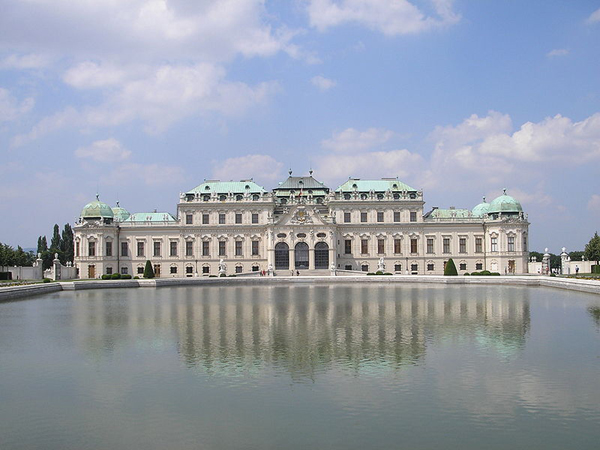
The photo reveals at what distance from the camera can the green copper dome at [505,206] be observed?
3270 inches

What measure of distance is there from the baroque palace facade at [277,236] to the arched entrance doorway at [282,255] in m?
0.13

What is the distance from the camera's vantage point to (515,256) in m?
81.1

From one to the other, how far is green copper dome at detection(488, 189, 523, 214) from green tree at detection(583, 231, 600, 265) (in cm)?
1041

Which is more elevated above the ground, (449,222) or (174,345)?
(449,222)

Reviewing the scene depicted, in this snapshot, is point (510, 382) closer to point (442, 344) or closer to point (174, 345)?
point (442, 344)

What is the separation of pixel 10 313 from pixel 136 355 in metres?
18.5

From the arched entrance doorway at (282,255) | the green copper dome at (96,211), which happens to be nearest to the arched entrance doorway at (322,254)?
the arched entrance doorway at (282,255)

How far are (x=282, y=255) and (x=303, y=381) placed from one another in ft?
210

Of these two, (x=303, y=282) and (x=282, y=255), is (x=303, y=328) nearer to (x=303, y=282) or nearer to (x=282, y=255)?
(x=303, y=282)

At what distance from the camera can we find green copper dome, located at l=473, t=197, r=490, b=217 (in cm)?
8969

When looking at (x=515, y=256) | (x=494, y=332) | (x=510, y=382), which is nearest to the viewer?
(x=510, y=382)

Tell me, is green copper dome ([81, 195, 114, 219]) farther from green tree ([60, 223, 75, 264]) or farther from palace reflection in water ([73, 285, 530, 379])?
palace reflection in water ([73, 285, 530, 379])

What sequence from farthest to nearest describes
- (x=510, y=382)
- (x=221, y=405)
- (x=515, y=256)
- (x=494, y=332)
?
(x=515, y=256) → (x=494, y=332) → (x=510, y=382) → (x=221, y=405)

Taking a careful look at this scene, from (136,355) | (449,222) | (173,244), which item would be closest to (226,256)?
(173,244)
